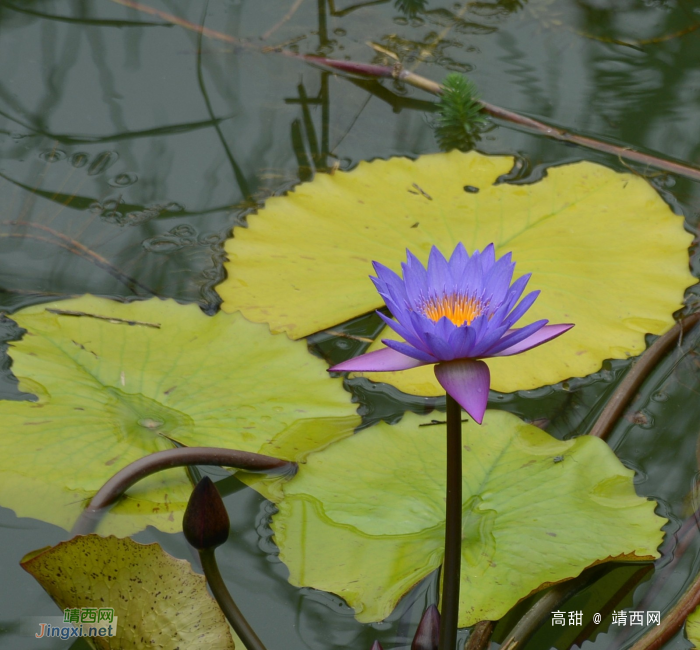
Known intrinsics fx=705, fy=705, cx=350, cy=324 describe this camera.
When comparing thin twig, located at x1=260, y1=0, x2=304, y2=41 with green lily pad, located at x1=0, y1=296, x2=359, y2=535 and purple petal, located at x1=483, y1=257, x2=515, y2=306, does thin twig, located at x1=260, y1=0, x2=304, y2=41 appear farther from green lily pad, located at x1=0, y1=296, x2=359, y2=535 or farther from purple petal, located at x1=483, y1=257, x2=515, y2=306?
purple petal, located at x1=483, y1=257, x2=515, y2=306

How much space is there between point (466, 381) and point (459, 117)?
1.60 metres

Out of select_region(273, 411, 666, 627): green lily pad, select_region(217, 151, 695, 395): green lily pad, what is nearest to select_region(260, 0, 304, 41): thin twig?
select_region(217, 151, 695, 395): green lily pad

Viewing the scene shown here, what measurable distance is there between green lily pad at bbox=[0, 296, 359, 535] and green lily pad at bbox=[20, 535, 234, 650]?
0.81 feet

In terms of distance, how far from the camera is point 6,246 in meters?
1.97

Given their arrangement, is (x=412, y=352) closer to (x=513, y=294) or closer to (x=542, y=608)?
(x=513, y=294)

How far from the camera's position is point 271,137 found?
91.9 inches

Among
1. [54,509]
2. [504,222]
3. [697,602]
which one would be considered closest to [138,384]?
[54,509]

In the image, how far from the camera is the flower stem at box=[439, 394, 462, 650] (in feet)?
2.98

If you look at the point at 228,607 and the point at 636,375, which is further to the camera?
the point at 636,375

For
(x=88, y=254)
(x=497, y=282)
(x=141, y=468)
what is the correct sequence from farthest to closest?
(x=88, y=254) < (x=141, y=468) < (x=497, y=282)

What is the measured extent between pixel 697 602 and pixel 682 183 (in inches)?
53.5

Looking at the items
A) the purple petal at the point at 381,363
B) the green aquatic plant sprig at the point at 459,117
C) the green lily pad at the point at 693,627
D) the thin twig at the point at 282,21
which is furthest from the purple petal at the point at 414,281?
the thin twig at the point at 282,21

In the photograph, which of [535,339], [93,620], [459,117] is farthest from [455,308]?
[459,117]

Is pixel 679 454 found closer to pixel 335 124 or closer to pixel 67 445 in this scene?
pixel 67 445
